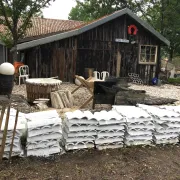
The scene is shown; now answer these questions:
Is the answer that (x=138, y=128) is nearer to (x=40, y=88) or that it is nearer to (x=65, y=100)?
(x=65, y=100)

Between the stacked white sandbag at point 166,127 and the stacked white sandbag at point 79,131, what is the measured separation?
1201 mm

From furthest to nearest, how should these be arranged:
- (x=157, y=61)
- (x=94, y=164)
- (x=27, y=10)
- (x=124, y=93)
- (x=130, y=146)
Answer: (x=157, y=61) < (x=27, y=10) < (x=124, y=93) < (x=130, y=146) < (x=94, y=164)

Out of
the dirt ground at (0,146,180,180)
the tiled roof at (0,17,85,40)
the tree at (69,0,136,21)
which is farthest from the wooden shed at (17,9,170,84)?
the tree at (69,0,136,21)

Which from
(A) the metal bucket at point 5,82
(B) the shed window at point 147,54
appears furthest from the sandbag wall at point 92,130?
(B) the shed window at point 147,54

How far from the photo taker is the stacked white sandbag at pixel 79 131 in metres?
3.98

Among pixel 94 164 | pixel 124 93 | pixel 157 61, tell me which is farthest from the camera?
pixel 157 61

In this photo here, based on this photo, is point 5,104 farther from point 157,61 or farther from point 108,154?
point 157,61

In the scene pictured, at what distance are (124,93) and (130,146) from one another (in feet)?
8.98

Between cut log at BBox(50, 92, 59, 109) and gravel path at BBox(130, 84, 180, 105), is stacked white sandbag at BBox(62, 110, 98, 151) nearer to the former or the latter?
cut log at BBox(50, 92, 59, 109)

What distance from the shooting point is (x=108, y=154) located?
13.2 feet

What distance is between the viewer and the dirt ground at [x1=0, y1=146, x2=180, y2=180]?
3344 mm

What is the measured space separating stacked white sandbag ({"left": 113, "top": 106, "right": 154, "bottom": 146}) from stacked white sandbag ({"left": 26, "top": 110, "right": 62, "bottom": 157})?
1212 mm

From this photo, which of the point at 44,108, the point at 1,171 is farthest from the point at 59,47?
the point at 1,171

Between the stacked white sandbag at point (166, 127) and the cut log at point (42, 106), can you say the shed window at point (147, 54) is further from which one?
the stacked white sandbag at point (166, 127)
